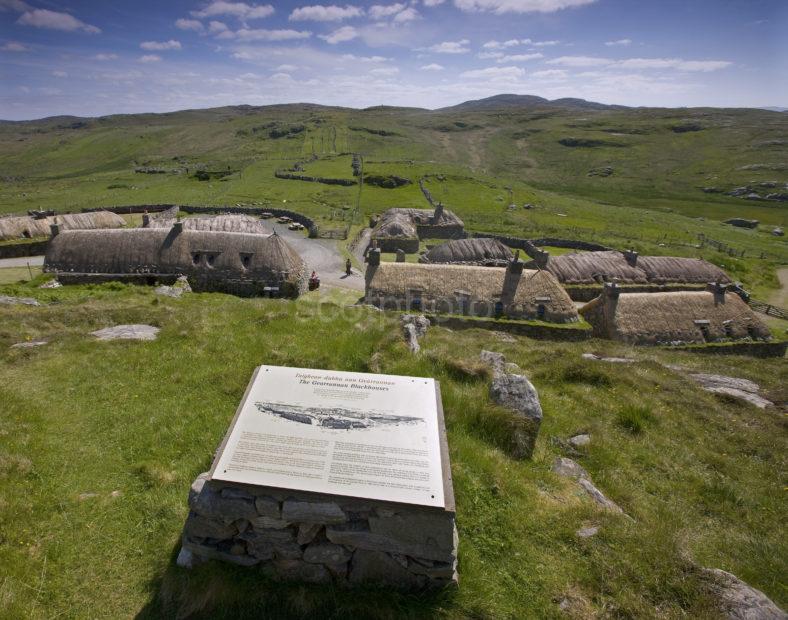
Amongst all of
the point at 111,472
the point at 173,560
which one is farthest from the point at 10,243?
the point at 173,560

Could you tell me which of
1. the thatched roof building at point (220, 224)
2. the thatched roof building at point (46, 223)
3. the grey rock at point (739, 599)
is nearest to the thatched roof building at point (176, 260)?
the thatched roof building at point (220, 224)

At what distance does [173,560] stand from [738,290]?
157 feet

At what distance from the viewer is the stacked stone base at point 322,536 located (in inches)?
249

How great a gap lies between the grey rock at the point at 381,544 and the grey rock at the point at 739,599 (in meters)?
4.14

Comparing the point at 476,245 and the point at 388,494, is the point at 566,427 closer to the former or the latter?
the point at 388,494

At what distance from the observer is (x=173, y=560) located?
7105 mm

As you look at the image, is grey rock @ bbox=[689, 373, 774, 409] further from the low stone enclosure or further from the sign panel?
the sign panel

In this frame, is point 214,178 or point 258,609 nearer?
point 258,609

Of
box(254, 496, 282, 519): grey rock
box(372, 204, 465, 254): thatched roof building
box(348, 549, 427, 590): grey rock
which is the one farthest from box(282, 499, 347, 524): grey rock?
box(372, 204, 465, 254): thatched roof building

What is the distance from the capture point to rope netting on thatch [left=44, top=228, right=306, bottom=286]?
37.7 meters

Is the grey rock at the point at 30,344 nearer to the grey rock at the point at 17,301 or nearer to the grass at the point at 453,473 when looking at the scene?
the grass at the point at 453,473

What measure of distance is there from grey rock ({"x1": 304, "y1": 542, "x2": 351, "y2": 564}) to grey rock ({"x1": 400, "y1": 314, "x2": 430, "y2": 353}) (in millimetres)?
8051

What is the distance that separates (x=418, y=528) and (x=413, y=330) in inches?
388

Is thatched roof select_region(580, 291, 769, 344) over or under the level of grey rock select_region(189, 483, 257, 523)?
under
